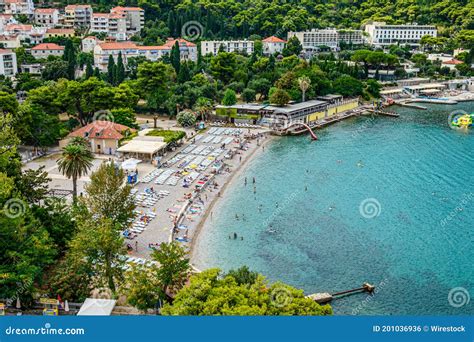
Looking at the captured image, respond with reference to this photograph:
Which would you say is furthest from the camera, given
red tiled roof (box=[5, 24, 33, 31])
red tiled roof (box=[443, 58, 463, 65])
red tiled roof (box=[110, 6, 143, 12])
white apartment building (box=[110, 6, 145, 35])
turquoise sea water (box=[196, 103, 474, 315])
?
white apartment building (box=[110, 6, 145, 35])

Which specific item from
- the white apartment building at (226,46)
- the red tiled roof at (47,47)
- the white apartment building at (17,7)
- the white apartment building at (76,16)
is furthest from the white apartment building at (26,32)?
the white apartment building at (226,46)

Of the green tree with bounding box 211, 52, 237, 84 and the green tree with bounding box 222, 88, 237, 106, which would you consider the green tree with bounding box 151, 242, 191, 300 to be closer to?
the green tree with bounding box 222, 88, 237, 106

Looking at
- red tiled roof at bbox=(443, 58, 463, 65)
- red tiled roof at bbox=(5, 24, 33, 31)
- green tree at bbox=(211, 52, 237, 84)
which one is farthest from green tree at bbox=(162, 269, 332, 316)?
red tiled roof at bbox=(443, 58, 463, 65)

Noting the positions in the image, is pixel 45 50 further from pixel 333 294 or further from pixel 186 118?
pixel 333 294

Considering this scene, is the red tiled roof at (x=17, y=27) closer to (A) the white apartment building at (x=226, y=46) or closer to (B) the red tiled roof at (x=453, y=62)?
(A) the white apartment building at (x=226, y=46)

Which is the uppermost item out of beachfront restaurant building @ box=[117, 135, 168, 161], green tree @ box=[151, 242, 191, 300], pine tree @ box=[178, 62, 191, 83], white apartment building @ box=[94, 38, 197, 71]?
white apartment building @ box=[94, 38, 197, 71]
